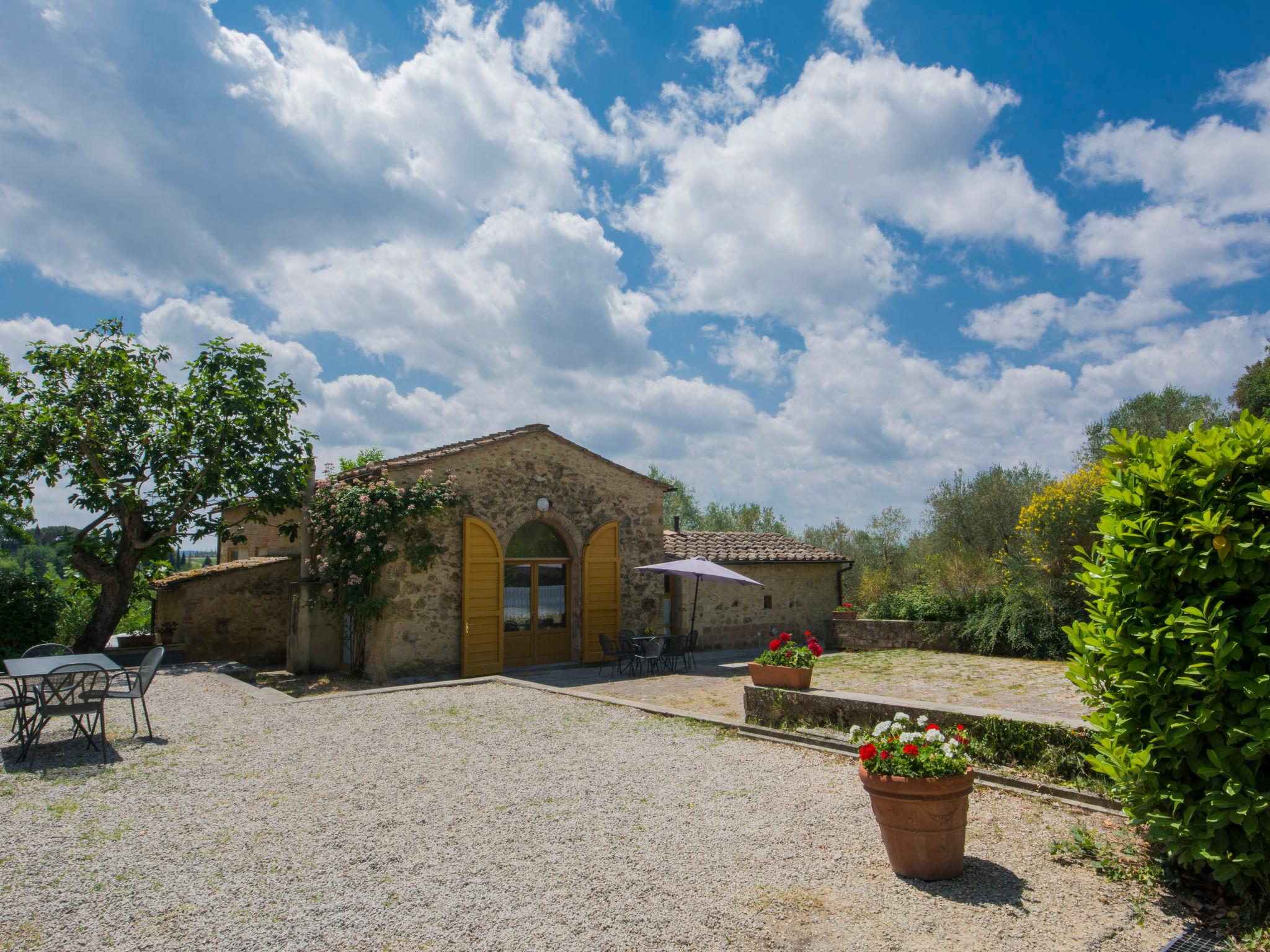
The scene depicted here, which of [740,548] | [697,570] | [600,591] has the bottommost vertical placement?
[600,591]

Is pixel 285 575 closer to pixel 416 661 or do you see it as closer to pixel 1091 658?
pixel 416 661

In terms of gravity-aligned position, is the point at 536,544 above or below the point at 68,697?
above

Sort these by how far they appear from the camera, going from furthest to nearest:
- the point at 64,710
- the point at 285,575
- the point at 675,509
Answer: the point at 675,509
the point at 285,575
the point at 64,710

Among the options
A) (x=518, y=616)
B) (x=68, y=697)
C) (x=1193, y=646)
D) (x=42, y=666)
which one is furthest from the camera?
(x=518, y=616)

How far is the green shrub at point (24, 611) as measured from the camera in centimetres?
1276

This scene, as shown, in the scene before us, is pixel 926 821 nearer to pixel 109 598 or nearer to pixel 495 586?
pixel 495 586

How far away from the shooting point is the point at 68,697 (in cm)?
645

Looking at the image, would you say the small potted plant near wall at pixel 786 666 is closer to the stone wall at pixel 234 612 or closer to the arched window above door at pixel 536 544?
the arched window above door at pixel 536 544

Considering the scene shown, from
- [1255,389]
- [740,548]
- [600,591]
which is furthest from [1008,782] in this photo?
[1255,389]

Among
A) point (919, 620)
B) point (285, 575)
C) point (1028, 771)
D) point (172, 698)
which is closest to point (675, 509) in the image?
point (919, 620)

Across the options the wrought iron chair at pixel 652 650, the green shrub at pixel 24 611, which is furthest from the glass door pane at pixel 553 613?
the green shrub at pixel 24 611

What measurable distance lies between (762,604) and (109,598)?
516 inches

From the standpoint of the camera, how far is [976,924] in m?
3.48

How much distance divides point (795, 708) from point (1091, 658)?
141 inches
